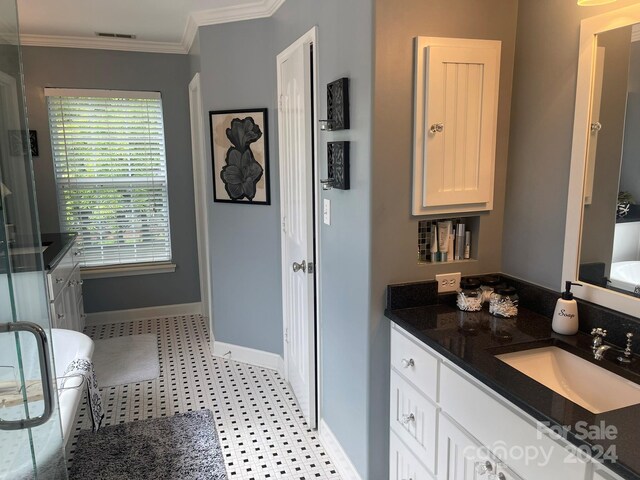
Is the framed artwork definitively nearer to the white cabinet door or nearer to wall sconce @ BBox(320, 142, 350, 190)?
wall sconce @ BBox(320, 142, 350, 190)

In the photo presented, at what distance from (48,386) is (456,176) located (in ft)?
5.42

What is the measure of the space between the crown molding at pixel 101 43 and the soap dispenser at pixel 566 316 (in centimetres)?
381

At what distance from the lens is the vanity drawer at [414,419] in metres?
1.70

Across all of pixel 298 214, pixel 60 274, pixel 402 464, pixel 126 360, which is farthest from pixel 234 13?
pixel 402 464

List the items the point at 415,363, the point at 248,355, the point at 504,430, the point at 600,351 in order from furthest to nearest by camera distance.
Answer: the point at 248,355
the point at 415,363
the point at 600,351
the point at 504,430

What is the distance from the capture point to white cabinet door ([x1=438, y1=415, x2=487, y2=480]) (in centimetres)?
146

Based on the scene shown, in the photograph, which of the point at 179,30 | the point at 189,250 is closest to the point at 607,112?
the point at 179,30

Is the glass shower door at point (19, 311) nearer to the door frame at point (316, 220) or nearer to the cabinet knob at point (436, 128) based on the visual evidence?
the door frame at point (316, 220)

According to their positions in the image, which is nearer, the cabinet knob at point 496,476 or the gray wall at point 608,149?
the cabinet knob at point 496,476

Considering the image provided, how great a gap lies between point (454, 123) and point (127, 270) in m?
3.56

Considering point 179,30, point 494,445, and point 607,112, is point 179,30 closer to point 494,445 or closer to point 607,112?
point 607,112

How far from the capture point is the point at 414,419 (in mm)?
1815

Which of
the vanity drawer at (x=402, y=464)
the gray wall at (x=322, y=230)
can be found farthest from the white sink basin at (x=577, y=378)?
the gray wall at (x=322, y=230)

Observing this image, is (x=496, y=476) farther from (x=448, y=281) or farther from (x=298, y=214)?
(x=298, y=214)
